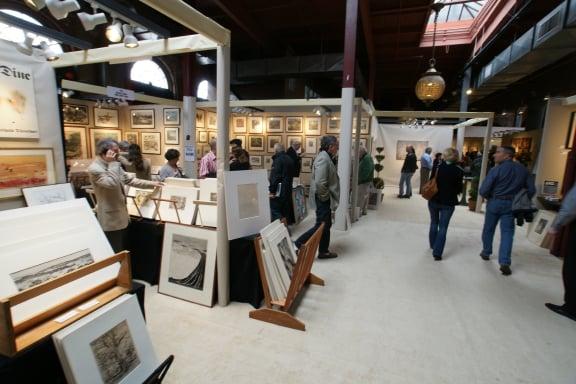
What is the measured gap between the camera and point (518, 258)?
397 cm

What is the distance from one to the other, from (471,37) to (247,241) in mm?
7779

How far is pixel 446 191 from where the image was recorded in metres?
3.64

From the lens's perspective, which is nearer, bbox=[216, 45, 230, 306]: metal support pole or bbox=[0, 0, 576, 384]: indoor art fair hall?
bbox=[0, 0, 576, 384]: indoor art fair hall

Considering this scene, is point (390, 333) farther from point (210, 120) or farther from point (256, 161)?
point (210, 120)

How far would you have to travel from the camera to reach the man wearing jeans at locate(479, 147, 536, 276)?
339 centimetres

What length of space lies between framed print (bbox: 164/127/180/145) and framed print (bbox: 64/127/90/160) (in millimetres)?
1630

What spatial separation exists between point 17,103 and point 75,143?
177 inches

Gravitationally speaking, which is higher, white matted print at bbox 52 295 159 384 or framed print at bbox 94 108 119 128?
framed print at bbox 94 108 119 128

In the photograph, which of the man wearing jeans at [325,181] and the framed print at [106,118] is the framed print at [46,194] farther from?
the framed print at [106,118]

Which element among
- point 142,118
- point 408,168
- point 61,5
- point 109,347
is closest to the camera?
point 109,347

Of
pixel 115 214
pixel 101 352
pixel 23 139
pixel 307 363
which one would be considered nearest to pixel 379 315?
pixel 307 363

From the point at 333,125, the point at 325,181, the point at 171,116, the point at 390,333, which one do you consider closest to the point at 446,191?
the point at 325,181

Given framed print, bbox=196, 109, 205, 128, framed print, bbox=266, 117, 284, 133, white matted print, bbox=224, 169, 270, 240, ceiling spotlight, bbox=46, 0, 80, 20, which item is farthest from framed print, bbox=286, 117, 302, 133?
ceiling spotlight, bbox=46, 0, 80, 20

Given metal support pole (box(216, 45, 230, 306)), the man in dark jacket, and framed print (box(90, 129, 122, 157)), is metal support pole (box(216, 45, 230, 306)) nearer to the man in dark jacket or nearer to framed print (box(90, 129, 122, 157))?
the man in dark jacket
